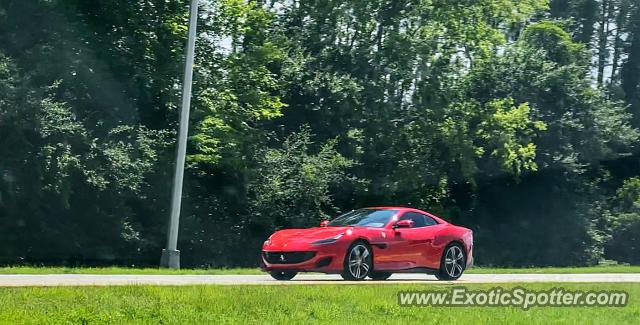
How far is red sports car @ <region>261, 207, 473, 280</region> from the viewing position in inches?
671

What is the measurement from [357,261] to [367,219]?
1202mm

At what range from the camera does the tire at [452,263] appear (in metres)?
18.9

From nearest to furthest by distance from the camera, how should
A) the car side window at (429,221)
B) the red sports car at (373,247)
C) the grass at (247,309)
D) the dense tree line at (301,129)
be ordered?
the grass at (247,309)
the red sports car at (373,247)
the car side window at (429,221)
the dense tree line at (301,129)

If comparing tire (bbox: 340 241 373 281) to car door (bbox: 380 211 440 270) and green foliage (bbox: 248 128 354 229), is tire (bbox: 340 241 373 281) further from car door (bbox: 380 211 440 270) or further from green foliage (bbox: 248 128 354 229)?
green foliage (bbox: 248 128 354 229)

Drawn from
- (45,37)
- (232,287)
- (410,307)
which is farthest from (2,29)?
(410,307)

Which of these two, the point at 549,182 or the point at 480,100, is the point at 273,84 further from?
the point at 549,182

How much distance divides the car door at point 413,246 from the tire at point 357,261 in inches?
17.0

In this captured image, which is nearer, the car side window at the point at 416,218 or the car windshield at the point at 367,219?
the car windshield at the point at 367,219

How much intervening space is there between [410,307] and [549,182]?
35.5 meters

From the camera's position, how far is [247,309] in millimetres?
12117

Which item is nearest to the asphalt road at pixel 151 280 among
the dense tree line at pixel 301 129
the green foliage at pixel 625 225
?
the dense tree line at pixel 301 129

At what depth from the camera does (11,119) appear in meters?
29.2

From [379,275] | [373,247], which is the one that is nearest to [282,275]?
[373,247]

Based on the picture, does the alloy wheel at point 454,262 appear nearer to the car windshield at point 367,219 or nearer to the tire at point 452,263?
the tire at point 452,263
